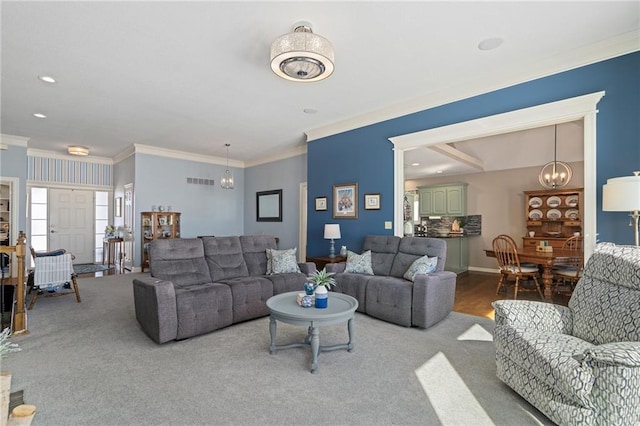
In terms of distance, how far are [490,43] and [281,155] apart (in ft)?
17.7

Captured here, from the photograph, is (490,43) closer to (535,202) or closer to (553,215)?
(535,202)

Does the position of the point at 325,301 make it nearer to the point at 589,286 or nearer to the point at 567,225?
the point at 589,286

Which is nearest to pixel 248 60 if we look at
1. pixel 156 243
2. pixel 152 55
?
pixel 152 55

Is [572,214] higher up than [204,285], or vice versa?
[572,214]

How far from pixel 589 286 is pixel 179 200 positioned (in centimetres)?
773

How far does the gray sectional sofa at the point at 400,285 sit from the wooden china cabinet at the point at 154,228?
4.61m

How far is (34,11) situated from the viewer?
2.55m

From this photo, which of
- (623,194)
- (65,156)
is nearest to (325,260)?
(623,194)

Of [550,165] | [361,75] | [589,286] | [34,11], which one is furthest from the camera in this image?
[550,165]

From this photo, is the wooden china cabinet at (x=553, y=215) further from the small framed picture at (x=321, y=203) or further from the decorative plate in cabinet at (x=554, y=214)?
the small framed picture at (x=321, y=203)

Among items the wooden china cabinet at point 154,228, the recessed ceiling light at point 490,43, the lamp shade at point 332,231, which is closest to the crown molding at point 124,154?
the wooden china cabinet at point 154,228

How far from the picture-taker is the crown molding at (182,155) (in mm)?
7176

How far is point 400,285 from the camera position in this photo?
3693 mm

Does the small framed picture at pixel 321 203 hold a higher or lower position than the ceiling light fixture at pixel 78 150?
lower
